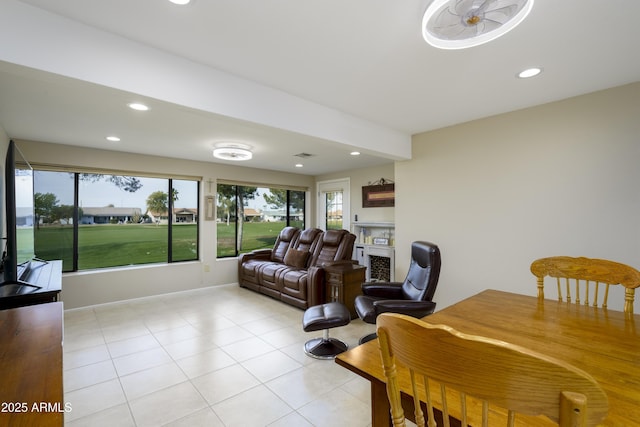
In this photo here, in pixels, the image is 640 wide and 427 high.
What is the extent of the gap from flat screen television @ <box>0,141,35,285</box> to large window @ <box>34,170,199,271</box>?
91 centimetres

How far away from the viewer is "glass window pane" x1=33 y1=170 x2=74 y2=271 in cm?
392

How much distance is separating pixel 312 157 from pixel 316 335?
274cm

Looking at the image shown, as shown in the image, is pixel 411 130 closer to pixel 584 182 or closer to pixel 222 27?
pixel 584 182

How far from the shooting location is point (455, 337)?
60cm

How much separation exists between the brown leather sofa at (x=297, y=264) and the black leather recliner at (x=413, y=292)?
1.05 metres

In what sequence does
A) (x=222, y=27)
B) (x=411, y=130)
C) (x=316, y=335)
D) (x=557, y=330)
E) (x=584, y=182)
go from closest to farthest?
(x=557, y=330), (x=222, y=27), (x=584, y=182), (x=316, y=335), (x=411, y=130)

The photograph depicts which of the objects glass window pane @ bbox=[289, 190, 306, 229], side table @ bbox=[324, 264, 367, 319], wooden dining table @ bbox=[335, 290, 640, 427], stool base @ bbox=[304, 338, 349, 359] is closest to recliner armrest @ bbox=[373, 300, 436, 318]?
wooden dining table @ bbox=[335, 290, 640, 427]

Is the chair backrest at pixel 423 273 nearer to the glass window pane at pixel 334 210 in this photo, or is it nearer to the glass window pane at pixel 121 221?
the glass window pane at pixel 334 210

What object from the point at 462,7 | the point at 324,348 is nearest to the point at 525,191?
the point at 462,7

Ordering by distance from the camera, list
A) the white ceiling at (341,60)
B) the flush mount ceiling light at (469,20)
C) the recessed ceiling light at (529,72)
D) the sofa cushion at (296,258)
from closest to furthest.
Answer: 1. the flush mount ceiling light at (469,20)
2. the white ceiling at (341,60)
3. the recessed ceiling light at (529,72)
4. the sofa cushion at (296,258)

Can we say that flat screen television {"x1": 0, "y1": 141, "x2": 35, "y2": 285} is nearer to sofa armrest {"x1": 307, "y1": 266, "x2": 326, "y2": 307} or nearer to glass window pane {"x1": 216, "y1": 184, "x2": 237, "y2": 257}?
glass window pane {"x1": 216, "y1": 184, "x2": 237, "y2": 257}

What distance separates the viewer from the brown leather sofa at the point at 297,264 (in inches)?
153

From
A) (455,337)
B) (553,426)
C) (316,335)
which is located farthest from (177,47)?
(316,335)

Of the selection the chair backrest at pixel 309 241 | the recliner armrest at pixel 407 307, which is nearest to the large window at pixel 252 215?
the chair backrest at pixel 309 241
